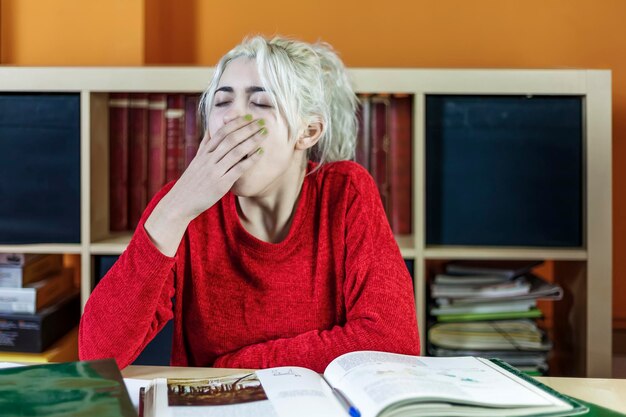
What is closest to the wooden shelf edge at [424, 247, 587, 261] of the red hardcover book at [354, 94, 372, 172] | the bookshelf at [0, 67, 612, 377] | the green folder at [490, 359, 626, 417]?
the bookshelf at [0, 67, 612, 377]

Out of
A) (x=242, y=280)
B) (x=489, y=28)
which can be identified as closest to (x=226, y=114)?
(x=242, y=280)

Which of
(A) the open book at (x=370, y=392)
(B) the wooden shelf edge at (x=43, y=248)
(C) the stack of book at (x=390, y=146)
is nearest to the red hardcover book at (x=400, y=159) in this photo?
(C) the stack of book at (x=390, y=146)

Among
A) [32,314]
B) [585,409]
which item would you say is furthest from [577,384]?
[32,314]

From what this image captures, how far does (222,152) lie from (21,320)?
0.91 metres

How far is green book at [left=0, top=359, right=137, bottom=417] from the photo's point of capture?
64 cm

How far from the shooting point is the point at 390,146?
1825mm

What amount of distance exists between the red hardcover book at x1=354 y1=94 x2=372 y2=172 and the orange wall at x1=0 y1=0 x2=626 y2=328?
407 mm

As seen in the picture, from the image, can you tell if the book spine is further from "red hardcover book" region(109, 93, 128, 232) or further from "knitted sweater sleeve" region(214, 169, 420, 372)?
"knitted sweater sleeve" region(214, 169, 420, 372)

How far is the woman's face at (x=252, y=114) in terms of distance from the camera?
1.15 metres

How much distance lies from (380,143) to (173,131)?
52cm

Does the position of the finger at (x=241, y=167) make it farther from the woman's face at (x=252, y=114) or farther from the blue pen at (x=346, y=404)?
the blue pen at (x=346, y=404)

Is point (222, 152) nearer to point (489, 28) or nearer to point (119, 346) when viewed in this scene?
point (119, 346)

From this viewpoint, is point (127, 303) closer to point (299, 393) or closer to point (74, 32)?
point (299, 393)

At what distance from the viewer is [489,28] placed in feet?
7.11
